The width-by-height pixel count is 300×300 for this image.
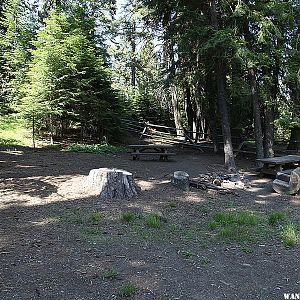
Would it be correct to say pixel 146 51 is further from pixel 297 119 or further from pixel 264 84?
pixel 297 119

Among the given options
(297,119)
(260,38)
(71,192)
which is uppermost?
(260,38)

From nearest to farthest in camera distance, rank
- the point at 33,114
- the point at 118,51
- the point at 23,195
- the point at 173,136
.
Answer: the point at 23,195 < the point at 33,114 < the point at 173,136 < the point at 118,51

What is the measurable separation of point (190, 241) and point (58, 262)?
2.07 metres

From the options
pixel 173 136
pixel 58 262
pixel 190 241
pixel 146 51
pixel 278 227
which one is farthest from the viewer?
pixel 173 136

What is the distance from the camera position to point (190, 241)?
5.20m

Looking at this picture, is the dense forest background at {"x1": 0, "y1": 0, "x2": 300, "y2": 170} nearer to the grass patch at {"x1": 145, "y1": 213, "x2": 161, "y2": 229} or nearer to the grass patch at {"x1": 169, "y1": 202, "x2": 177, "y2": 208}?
the grass patch at {"x1": 169, "y1": 202, "x2": 177, "y2": 208}

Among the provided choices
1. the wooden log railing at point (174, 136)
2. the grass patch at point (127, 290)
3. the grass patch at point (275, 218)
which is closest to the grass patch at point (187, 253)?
the grass patch at point (127, 290)

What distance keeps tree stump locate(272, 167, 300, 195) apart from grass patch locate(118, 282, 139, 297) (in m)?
6.43

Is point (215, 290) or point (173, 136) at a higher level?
point (173, 136)

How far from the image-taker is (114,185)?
7293mm

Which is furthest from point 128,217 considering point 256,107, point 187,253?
point 256,107

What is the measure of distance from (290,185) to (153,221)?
4.71m

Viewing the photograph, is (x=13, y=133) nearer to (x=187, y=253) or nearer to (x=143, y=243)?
(x=143, y=243)

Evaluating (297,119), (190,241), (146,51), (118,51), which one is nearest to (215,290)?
(190,241)
